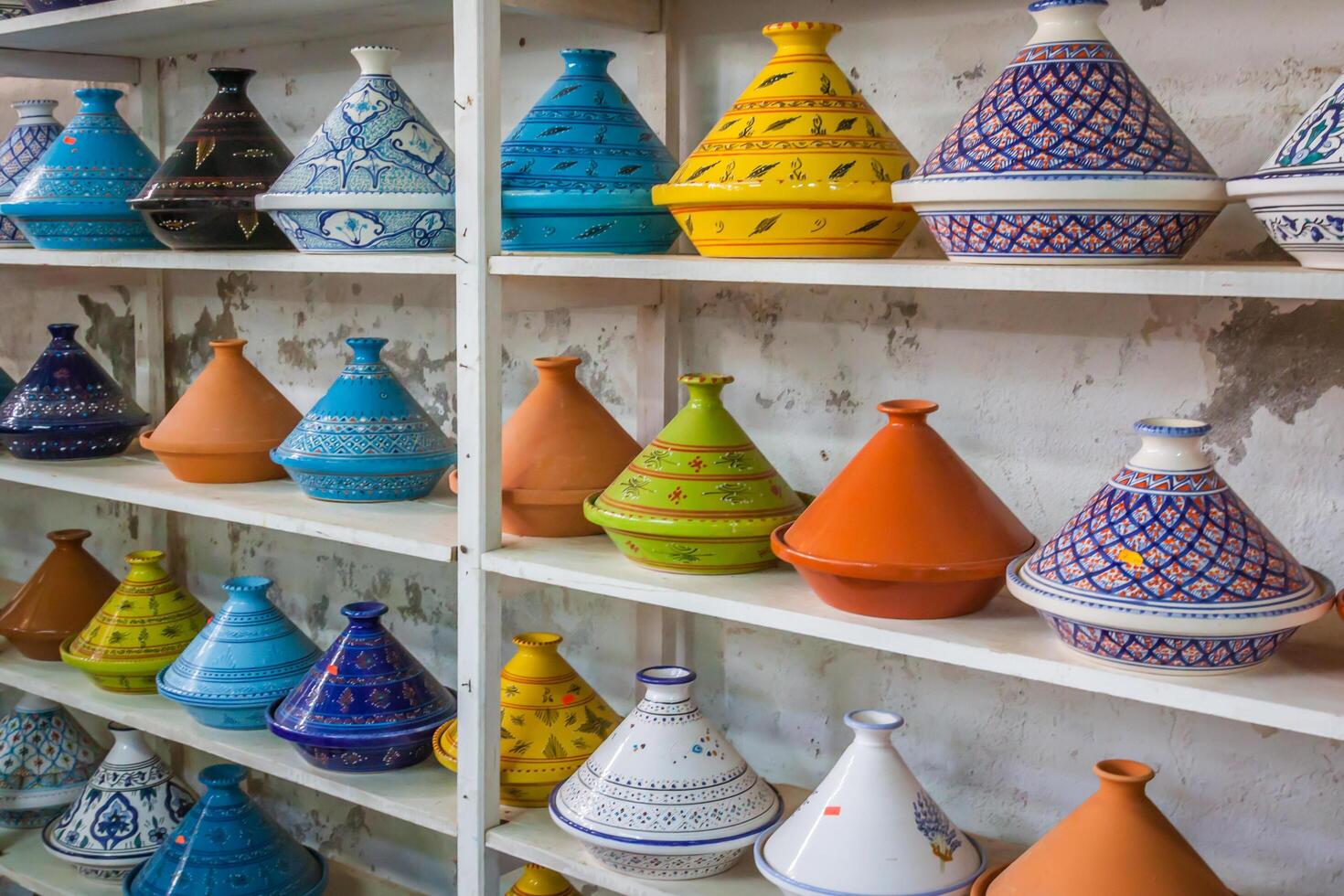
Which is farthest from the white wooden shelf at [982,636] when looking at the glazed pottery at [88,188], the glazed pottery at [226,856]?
the glazed pottery at [88,188]

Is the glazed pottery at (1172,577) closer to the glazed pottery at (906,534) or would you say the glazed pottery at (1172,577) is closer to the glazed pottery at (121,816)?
the glazed pottery at (906,534)

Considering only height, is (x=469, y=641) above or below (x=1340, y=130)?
below

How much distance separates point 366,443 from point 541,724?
39 centimetres

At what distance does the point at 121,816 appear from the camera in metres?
1.94

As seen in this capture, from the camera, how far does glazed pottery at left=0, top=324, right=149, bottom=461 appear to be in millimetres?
1910

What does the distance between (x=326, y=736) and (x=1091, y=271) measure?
3.34ft

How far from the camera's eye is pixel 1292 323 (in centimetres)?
127

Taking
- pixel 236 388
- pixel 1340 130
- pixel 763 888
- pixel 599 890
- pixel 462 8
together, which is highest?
pixel 462 8

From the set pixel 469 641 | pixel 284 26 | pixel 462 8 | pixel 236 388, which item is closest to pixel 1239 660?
pixel 469 641

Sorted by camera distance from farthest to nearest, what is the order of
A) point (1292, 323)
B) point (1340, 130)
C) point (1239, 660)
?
point (1292, 323) → point (1239, 660) → point (1340, 130)

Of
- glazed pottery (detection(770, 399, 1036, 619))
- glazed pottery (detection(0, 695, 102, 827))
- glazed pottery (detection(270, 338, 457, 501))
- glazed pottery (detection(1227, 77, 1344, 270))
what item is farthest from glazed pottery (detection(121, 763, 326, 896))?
glazed pottery (detection(1227, 77, 1344, 270))

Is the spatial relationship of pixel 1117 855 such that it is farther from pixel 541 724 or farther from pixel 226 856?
pixel 226 856

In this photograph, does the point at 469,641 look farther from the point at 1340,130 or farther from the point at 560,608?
the point at 1340,130

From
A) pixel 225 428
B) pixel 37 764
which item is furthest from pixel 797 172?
pixel 37 764
